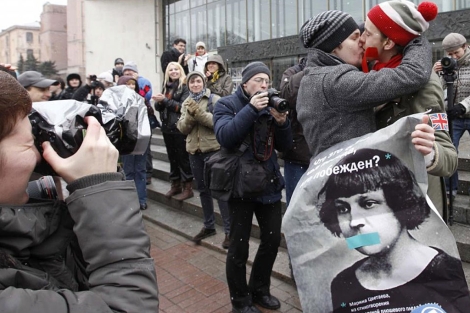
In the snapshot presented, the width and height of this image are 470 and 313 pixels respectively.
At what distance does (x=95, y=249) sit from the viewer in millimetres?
1010

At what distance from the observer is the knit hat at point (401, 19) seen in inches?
67.7

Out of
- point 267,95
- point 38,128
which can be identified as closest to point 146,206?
point 267,95

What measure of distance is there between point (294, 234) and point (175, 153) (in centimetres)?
459

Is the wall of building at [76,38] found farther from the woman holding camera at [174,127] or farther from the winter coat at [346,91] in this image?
the winter coat at [346,91]

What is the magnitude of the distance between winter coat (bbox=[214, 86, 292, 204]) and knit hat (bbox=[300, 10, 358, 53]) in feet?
3.17

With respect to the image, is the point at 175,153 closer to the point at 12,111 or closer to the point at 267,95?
the point at 267,95

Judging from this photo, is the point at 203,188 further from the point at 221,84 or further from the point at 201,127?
the point at 221,84

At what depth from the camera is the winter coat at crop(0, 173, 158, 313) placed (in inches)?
38.2

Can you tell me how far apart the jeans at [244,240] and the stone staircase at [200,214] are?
70cm

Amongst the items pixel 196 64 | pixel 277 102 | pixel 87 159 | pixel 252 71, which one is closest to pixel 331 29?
pixel 277 102

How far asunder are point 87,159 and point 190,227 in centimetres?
450

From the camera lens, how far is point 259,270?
3340mm


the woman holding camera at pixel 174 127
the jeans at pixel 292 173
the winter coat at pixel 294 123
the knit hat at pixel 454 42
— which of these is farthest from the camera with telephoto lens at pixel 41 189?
the knit hat at pixel 454 42

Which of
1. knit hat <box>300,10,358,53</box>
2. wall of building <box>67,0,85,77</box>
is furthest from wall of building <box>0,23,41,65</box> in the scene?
knit hat <box>300,10,358,53</box>
